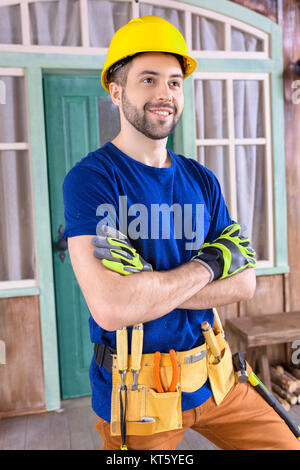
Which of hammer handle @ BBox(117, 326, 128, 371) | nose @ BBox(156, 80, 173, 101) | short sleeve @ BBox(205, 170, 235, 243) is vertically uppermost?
nose @ BBox(156, 80, 173, 101)

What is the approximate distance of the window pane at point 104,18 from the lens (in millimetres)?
3037

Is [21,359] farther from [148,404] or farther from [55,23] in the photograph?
[55,23]

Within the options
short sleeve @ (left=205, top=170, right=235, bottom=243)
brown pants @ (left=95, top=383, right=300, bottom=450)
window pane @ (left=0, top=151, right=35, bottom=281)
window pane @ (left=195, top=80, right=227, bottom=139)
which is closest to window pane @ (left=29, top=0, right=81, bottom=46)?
window pane @ (left=0, top=151, right=35, bottom=281)

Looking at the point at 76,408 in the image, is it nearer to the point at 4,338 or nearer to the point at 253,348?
the point at 4,338

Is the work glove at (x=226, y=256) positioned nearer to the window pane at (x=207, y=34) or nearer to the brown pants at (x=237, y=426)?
the brown pants at (x=237, y=426)

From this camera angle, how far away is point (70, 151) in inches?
125

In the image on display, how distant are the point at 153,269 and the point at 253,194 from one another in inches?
92.9

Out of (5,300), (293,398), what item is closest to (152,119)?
(5,300)

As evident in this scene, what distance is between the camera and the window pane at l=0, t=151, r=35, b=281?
10.0 feet

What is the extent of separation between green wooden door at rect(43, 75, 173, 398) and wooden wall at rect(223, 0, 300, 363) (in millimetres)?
1278

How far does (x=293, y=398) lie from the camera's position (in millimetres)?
3201

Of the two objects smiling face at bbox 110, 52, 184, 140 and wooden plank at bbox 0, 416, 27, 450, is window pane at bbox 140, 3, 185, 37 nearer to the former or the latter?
smiling face at bbox 110, 52, 184, 140

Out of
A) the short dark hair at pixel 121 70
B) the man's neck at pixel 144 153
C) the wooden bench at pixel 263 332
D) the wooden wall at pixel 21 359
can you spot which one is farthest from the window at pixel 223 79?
the man's neck at pixel 144 153
